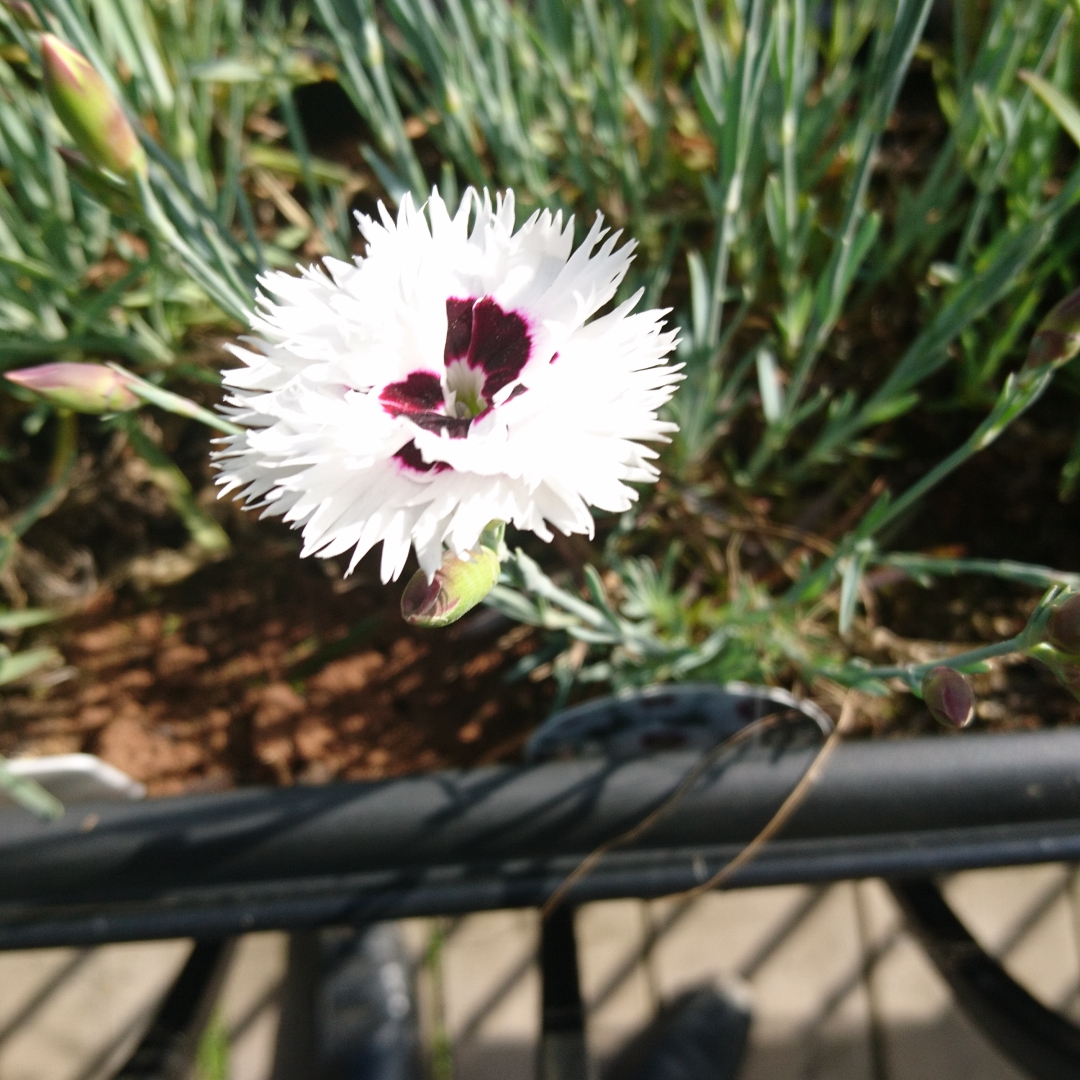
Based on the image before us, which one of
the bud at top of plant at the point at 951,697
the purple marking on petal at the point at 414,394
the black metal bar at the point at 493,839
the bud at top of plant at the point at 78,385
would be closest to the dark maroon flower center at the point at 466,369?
the purple marking on petal at the point at 414,394

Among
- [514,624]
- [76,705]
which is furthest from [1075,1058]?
[76,705]

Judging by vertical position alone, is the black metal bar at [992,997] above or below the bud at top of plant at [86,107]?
below

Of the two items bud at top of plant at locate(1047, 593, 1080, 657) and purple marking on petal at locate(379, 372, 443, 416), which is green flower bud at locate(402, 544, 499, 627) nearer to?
purple marking on petal at locate(379, 372, 443, 416)

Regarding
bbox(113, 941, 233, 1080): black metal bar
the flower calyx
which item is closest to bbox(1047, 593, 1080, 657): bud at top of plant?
the flower calyx

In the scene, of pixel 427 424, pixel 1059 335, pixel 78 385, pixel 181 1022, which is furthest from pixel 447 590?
pixel 181 1022

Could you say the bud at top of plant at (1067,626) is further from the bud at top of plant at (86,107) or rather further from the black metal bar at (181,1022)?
the black metal bar at (181,1022)
